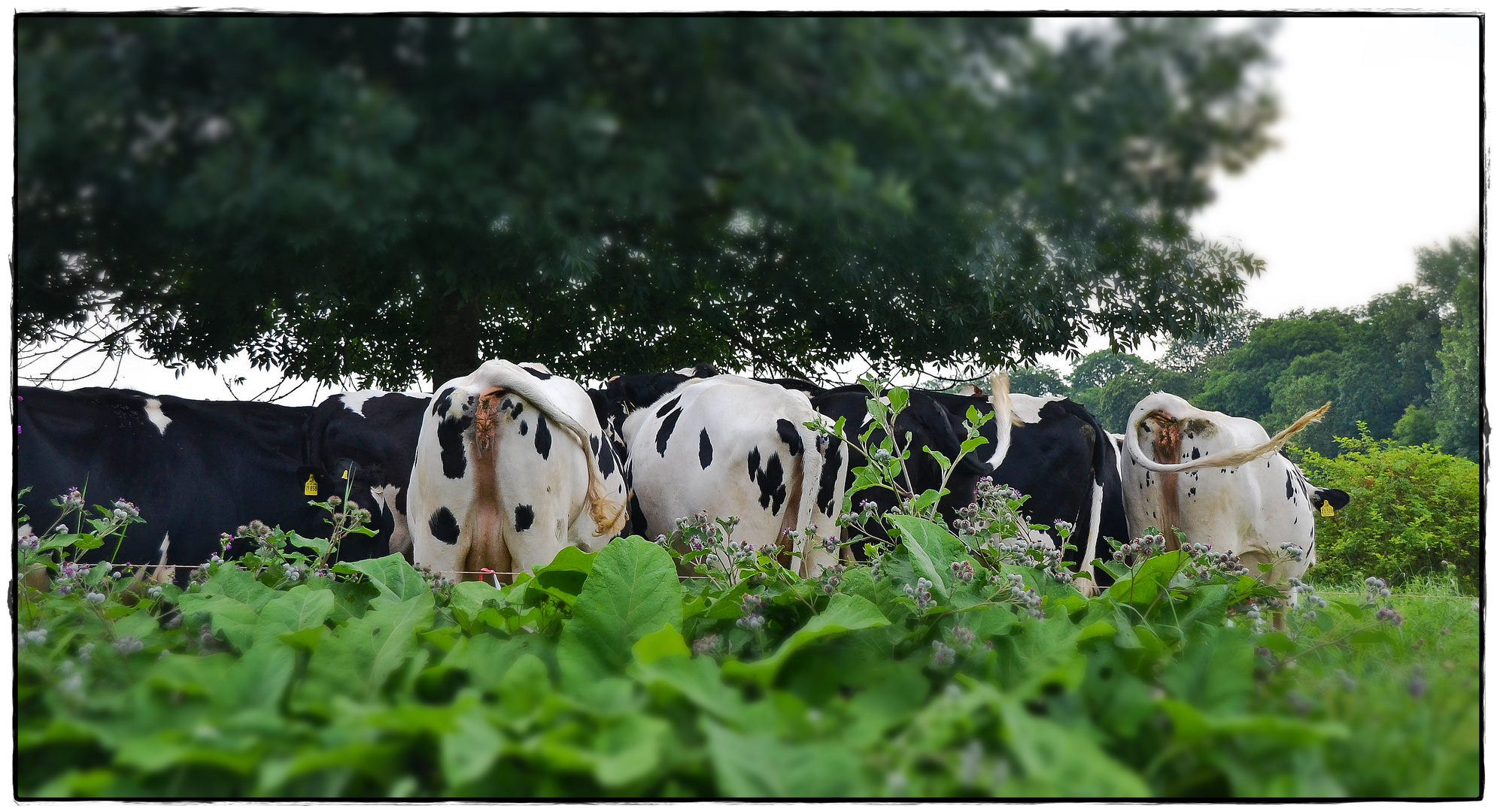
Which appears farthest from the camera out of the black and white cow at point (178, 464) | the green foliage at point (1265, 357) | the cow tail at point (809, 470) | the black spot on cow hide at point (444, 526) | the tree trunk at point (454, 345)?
the tree trunk at point (454, 345)

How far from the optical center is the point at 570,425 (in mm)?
4953

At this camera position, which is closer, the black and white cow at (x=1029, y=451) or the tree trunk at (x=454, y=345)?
the black and white cow at (x=1029, y=451)

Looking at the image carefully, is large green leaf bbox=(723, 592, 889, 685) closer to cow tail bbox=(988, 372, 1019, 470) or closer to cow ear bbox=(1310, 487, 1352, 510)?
cow tail bbox=(988, 372, 1019, 470)

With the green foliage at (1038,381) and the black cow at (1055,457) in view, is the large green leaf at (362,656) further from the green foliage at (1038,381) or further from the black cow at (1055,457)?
the black cow at (1055,457)

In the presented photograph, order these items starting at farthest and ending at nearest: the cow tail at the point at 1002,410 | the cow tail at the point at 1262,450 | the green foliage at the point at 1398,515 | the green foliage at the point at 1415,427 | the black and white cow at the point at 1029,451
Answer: the black and white cow at the point at 1029,451 < the cow tail at the point at 1002,410 < the cow tail at the point at 1262,450 < the green foliage at the point at 1415,427 < the green foliage at the point at 1398,515

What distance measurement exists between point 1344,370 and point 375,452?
5496 millimetres

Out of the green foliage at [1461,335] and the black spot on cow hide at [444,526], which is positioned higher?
the green foliage at [1461,335]

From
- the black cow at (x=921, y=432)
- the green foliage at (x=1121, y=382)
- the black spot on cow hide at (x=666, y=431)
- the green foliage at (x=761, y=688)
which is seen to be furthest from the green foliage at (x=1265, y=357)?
the black spot on cow hide at (x=666, y=431)

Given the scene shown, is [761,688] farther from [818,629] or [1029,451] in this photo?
[1029,451]

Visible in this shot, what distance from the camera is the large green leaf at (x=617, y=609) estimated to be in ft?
4.16

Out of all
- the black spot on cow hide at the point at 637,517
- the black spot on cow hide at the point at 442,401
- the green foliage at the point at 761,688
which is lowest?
the black spot on cow hide at the point at 637,517

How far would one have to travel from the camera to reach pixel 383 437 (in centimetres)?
664

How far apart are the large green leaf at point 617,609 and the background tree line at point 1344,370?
1.20 m

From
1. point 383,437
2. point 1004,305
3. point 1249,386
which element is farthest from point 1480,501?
point 383,437
